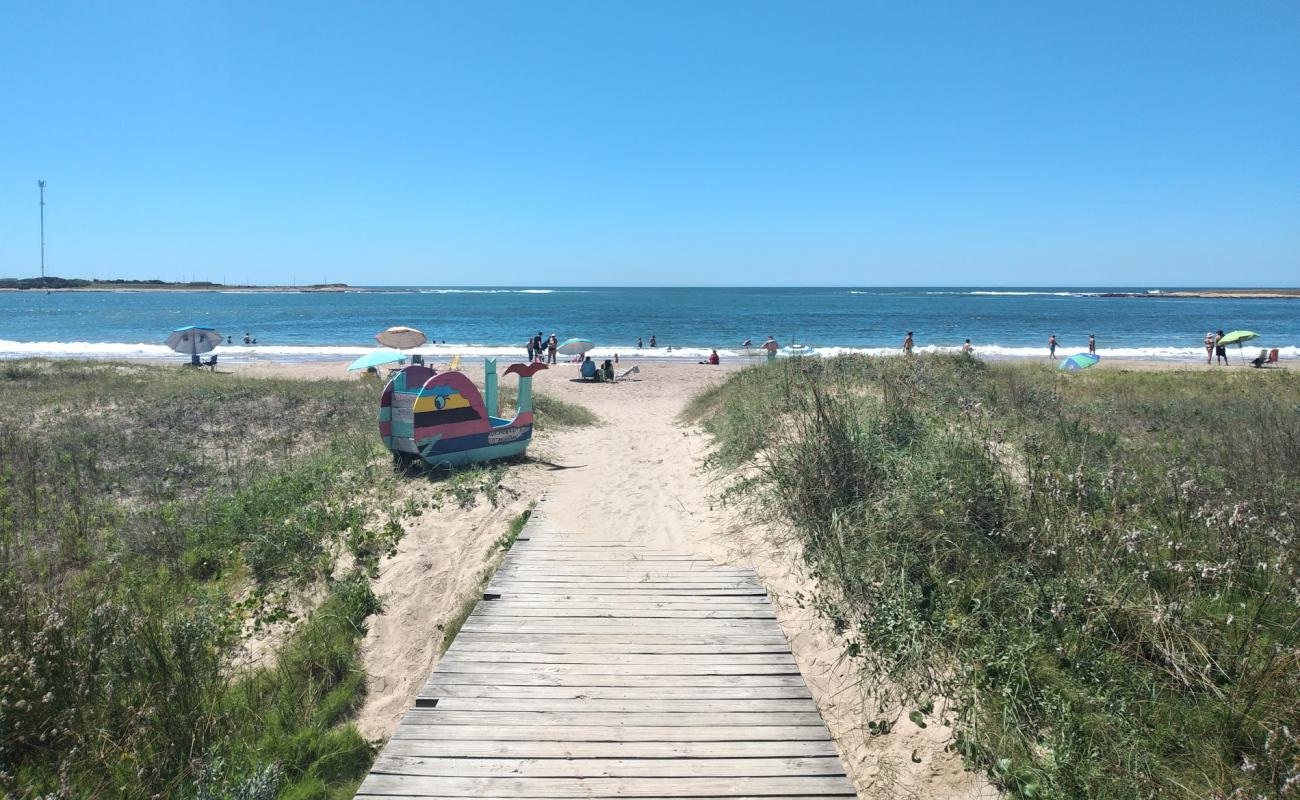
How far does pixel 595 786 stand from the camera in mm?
3303

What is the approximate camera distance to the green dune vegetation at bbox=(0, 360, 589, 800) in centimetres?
385

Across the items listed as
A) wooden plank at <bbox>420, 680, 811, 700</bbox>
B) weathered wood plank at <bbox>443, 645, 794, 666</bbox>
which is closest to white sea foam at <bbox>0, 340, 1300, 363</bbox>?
weathered wood plank at <bbox>443, 645, 794, 666</bbox>

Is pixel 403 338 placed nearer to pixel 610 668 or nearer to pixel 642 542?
pixel 642 542

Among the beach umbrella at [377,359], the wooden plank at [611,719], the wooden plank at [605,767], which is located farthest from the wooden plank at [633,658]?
the beach umbrella at [377,359]

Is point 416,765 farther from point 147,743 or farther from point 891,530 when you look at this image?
point 891,530

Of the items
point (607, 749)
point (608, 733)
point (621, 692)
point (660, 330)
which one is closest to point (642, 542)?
point (621, 692)

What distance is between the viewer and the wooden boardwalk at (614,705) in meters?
3.36

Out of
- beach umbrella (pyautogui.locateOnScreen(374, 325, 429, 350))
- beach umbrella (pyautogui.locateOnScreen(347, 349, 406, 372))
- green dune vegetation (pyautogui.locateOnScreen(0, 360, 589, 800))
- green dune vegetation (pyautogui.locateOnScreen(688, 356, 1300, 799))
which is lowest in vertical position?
green dune vegetation (pyautogui.locateOnScreen(0, 360, 589, 800))

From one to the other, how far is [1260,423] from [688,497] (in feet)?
24.8

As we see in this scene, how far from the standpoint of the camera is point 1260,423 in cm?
923

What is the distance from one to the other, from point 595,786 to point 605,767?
0.46 ft

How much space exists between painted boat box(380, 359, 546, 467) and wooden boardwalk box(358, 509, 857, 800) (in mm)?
4391

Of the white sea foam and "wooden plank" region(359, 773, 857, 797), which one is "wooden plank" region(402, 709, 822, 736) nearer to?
"wooden plank" region(359, 773, 857, 797)

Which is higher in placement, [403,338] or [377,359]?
[403,338]
